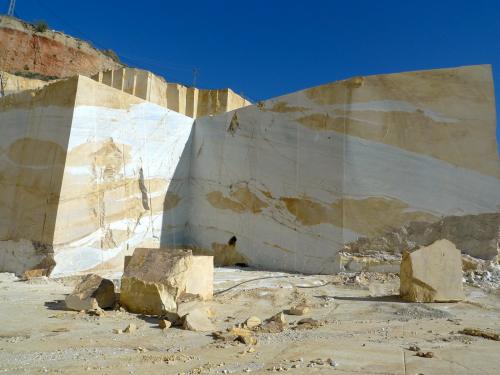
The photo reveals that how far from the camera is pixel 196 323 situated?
338cm

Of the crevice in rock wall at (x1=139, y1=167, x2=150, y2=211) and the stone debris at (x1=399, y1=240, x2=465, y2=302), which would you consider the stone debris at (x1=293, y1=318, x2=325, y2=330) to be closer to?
the stone debris at (x1=399, y1=240, x2=465, y2=302)

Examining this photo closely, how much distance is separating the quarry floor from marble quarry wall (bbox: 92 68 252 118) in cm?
841

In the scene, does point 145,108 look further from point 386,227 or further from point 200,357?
point 200,357

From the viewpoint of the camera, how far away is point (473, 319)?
152 inches

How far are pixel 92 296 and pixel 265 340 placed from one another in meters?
1.94

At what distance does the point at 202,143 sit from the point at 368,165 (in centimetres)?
360

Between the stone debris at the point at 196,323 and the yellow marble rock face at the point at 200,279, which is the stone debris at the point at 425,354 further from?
the yellow marble rock face at the point at 200,279

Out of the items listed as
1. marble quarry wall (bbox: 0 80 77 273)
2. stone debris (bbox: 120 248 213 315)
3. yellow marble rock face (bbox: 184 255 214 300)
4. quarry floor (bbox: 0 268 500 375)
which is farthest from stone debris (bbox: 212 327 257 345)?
marble quarry wall (bbox: 0 80 77 273)

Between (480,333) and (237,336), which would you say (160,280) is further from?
(480,333)

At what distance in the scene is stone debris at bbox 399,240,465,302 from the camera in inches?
177

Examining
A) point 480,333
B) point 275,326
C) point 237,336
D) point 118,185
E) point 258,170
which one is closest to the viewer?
point 237,336

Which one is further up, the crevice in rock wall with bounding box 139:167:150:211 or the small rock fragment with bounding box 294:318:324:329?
the crevice in rock wall with bounding box 139:167:150:211

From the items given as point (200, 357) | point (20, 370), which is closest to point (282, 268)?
point (200, 357)

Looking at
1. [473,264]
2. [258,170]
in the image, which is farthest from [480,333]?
[258,170]
